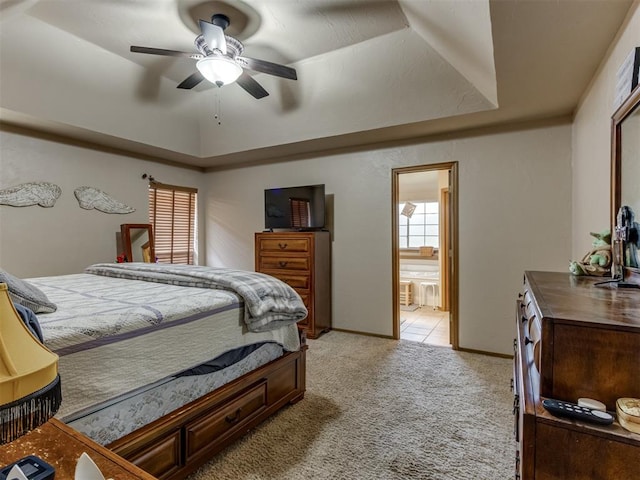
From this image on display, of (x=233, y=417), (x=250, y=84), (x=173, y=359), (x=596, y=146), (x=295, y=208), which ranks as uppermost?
(x=250, y=84)

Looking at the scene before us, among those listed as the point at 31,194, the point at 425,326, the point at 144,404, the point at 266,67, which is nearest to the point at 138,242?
the point at 31,194

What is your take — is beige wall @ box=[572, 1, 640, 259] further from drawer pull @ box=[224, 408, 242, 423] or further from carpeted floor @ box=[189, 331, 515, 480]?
drawer pull @ box=[224, 408, 242, 423]

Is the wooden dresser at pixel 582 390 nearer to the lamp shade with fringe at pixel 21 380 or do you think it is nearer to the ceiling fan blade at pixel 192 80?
the lamp shade with fringe at pixel 21 380

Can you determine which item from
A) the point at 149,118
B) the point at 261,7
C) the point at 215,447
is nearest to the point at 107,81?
the point at 149,118

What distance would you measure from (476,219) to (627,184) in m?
1.91

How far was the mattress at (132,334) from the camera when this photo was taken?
4.06ft

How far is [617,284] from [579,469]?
94 cm

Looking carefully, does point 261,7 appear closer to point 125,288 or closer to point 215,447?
point 125,288

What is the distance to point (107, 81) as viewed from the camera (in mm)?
3285

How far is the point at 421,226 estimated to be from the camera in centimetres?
662

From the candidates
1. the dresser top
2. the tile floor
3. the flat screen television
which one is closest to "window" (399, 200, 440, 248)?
the tile floor

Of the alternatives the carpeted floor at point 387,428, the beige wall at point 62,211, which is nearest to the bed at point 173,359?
the carpeted floor at point 387,428

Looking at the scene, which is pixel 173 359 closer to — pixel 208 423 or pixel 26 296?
pixel 208 423

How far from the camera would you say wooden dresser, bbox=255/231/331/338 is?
3.87 meters
